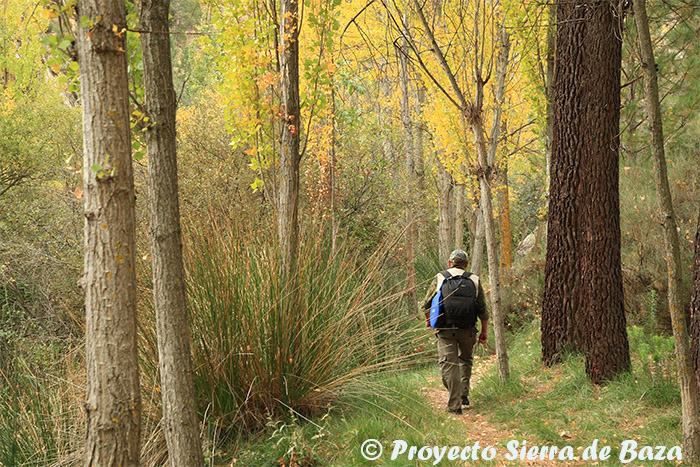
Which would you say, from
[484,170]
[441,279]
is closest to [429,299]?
[441,279]

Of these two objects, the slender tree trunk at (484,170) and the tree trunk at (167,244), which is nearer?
the tree trunk at (167,244)

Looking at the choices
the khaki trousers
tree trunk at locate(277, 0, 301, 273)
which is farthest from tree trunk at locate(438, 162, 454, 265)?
tree trunk at locate(277, 0, 301, 273)

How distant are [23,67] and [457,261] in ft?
72.5

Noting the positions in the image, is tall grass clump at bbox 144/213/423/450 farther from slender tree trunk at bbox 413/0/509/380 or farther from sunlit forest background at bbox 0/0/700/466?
slender tree trunk at bbox 413/0/509/380

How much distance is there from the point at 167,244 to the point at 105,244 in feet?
2.64

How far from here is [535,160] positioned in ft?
65.8

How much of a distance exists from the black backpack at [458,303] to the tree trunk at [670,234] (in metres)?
2.17

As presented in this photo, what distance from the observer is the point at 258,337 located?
182 inches

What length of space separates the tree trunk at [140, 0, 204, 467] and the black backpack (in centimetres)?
315

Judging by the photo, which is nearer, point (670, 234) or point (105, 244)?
point (105, 244)

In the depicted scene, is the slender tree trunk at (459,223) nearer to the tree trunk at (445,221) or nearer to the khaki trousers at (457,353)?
the tree trunk at (445,221)

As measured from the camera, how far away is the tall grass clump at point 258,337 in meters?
4.57

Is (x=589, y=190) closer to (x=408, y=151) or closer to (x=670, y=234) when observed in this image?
(x=670, y=234)

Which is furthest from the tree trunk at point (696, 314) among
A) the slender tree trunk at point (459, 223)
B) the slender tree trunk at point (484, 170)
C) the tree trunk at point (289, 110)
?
the slender tree trunk at point (459, 223)
